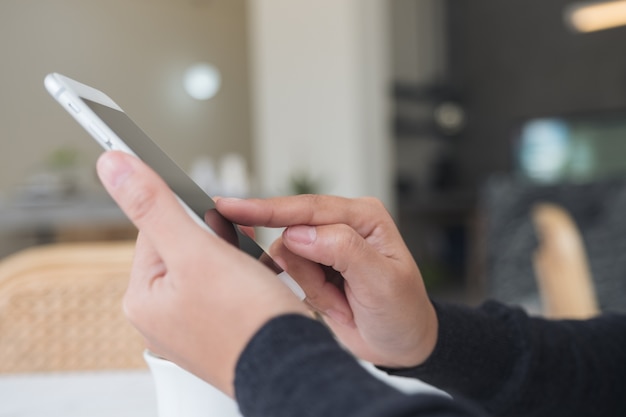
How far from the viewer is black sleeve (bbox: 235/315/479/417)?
0.80ft

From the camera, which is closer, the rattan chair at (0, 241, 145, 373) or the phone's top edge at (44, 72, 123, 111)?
the phone's top edge at (44, 72, 123, 111)

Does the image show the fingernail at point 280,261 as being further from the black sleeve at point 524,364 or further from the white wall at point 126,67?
the white wall at point 126,67

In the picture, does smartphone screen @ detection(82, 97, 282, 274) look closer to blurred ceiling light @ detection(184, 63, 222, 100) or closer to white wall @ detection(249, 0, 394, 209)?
white wall @ detection(249, 0, 394, 209)

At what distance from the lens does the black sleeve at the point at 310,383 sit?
24 cm

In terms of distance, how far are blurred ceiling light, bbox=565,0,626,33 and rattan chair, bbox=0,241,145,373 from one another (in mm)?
2883

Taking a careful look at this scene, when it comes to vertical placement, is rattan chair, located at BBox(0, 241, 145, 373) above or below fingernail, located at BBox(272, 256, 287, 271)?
below

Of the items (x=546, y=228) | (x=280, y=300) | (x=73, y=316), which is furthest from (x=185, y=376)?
(x=546, y=228)

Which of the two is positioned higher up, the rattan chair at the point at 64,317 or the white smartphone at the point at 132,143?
the white smartphone at the point at 132,143

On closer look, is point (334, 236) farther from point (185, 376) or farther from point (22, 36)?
point (22, 36)

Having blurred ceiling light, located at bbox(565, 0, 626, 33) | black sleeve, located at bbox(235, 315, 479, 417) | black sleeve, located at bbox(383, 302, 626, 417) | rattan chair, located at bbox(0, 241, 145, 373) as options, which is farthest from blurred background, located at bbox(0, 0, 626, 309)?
black sleeve, located at bbox(235, 315, 479, 417)

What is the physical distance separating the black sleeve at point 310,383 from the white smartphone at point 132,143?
73 mm

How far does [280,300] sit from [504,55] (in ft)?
16.8

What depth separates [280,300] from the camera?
0.93 ft

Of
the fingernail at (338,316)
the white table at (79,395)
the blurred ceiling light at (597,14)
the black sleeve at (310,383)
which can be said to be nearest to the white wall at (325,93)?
the blurred ceiling light at (597,14)
